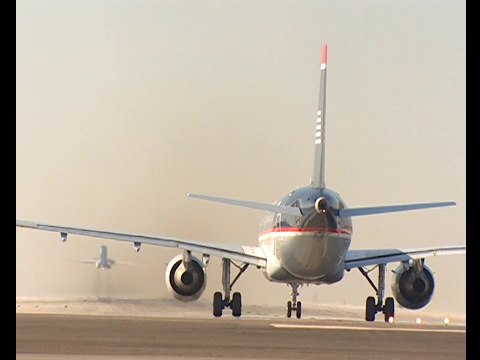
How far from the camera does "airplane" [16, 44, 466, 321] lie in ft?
125

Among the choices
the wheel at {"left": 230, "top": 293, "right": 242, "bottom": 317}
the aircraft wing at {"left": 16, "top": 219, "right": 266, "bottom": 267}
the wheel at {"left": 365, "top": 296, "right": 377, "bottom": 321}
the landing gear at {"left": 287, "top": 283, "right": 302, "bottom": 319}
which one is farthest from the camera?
the landing gear at {"left": 287, "top": 283, "right": 302, "bottom": 319}

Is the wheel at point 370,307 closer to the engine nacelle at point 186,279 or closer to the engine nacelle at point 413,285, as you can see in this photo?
the engine nacelle at point 413,285

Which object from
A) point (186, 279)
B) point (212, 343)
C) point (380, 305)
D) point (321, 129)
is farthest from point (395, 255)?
point (212, 343)

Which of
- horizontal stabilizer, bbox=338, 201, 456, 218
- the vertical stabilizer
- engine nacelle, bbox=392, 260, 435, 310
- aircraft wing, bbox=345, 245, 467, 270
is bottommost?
engine nacelle, bbox=392, 260, 435, 310

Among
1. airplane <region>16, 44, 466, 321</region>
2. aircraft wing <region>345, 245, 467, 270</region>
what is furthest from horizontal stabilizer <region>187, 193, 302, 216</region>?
aircraft wing <region>345, 245, 467, 270</region>

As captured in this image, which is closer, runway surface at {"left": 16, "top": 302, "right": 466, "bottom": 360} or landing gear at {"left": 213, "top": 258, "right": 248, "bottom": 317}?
runway surface at {"left": 16, "top": 302, "right": 466, "bottom": 360}

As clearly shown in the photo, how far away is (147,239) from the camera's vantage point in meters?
42.4

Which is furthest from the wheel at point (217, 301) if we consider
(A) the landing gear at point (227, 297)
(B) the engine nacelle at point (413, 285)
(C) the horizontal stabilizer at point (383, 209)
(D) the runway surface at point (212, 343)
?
(D) the runway surface at point (212, 343)

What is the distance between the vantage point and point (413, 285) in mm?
42781

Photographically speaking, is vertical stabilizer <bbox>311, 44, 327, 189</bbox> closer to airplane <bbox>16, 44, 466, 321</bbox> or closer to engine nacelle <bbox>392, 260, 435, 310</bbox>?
airplane <bbox>16, 44, 466, 321</bbox>

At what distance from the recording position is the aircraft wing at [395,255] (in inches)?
1697

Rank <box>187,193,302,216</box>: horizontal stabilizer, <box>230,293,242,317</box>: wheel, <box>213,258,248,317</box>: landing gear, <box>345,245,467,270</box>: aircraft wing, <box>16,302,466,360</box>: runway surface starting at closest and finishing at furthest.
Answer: <box>16,302,466,360</box>: runway surface → <box>187,193,302,216</box>: horizontal stabilizer → <box>345,245,467,270</box>: aircraft wing → <box>213,258,248,317</box>: landing gear → <box>230,293,242,317</box>: wheel
